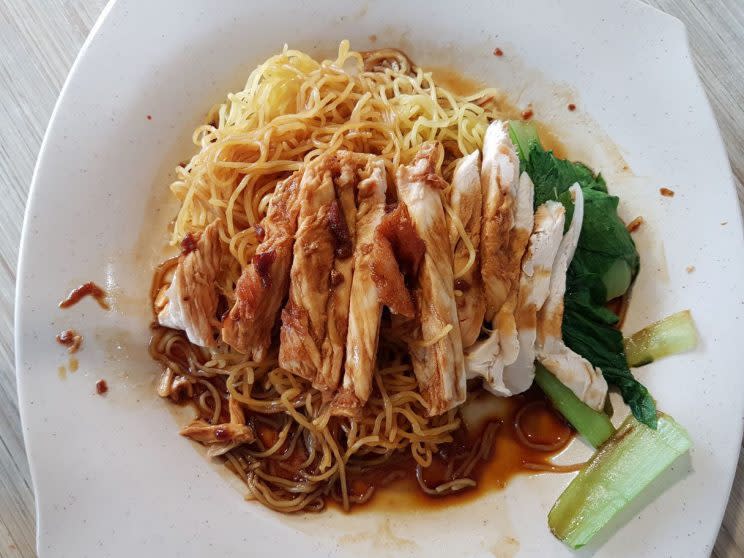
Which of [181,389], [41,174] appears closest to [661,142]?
[181,389]

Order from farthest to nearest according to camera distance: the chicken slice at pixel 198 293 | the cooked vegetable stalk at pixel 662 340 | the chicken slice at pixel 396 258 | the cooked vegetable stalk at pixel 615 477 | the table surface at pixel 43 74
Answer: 1. the table surface at pixel 43 74
2. the cooked vegetable stalk at pixel 662 340
3. the chicken slice at pixel 198 293
4. the cooked vegetable stalk at pixel 615 477
5. the chicken slice at pixel 396 258

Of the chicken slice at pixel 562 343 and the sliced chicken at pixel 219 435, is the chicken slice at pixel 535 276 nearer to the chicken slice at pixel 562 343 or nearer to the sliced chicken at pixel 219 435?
the chicken slice at pixel 562 343

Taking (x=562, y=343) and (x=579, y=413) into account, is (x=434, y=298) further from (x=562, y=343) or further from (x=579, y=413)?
(x=579, y=413)

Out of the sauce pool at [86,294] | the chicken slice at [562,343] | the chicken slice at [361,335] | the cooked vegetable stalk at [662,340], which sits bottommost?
the cooked vegetable stalk at [662,340]

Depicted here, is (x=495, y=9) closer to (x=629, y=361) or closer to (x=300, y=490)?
(x=629, y=361)

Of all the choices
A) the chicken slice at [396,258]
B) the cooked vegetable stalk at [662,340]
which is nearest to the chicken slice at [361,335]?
the chicken slice at [396,258]

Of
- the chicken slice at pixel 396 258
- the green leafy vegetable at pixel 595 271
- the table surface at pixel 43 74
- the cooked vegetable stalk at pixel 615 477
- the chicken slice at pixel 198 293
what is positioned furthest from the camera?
the table surface at pixel 43 74

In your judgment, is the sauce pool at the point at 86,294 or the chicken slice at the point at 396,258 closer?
the chicken slice at the point at 396,258

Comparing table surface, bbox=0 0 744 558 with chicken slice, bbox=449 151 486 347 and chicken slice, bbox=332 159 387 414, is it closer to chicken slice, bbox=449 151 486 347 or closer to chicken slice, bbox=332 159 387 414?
chicken slice, bbox=449 151 486 347
